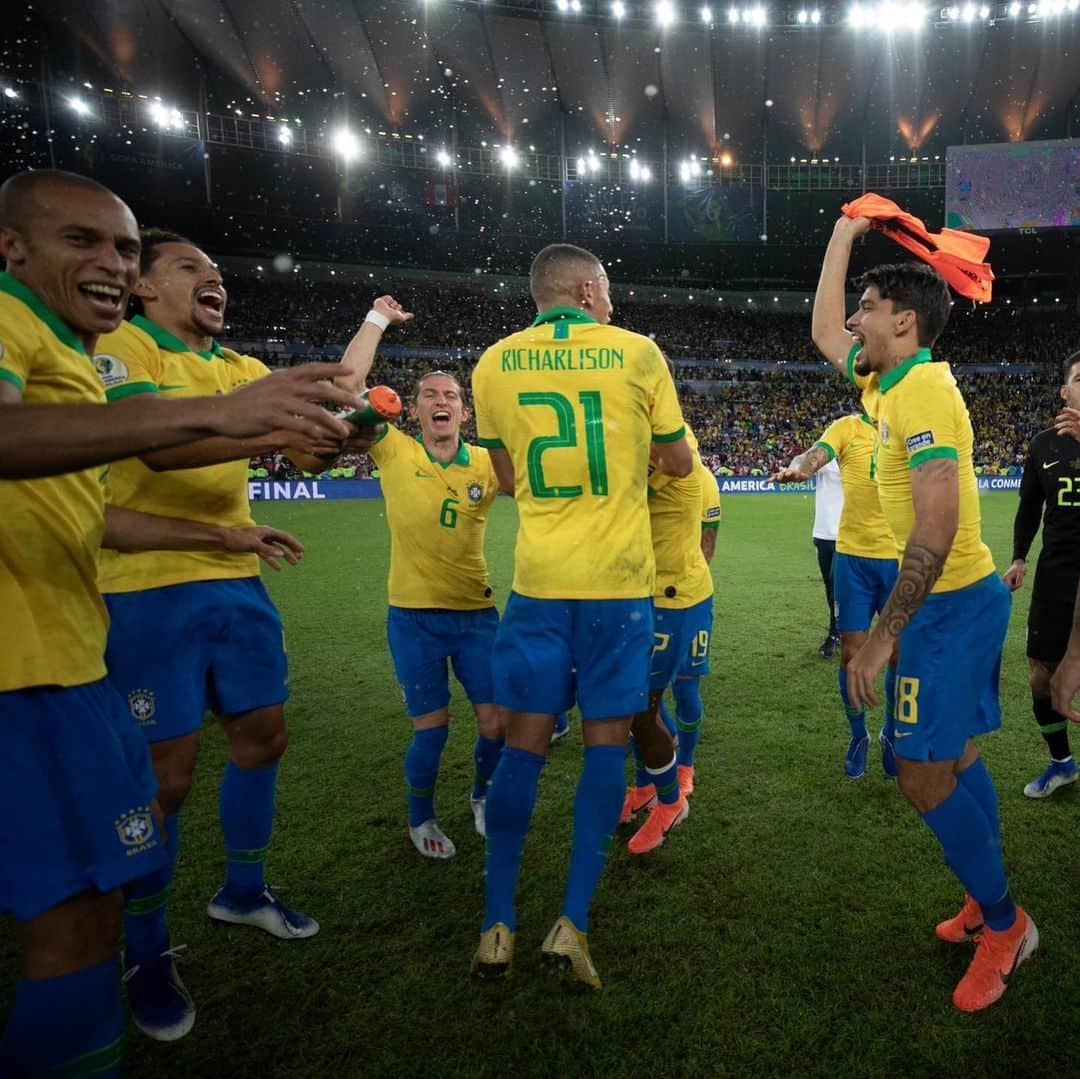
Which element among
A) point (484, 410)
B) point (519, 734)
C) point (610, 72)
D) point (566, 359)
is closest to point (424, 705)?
point (519, 734)

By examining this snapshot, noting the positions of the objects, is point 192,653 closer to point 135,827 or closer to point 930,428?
point 135,827

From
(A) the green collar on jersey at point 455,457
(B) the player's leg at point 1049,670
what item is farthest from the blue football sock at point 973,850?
(A) the green collar on jersey at point 455,457

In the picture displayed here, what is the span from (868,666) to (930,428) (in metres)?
0.83

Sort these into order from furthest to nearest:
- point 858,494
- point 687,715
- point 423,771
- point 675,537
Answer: point 858,494
point 687,715
point 675,537
point 423,771

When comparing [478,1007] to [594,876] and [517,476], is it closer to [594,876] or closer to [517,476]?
[594,876]

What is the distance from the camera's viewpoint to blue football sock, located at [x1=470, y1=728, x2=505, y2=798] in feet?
12.2

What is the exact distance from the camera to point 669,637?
12.3 feet

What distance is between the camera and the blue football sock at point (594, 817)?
257 cm

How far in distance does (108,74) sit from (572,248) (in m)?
34.9

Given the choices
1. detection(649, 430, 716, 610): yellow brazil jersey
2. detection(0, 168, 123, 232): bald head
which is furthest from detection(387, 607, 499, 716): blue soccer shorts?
detection(0, 168, 123, 232): bald head

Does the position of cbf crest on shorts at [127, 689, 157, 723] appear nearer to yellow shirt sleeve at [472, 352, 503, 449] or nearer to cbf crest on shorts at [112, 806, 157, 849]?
cbf crest on shorts at [112, 806, 157, 849]

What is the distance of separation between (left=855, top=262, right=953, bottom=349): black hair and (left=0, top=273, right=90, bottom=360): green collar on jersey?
2.56 metres

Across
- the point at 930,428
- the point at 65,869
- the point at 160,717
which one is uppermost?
the point at 930,428

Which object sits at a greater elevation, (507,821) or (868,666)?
(868,666)
